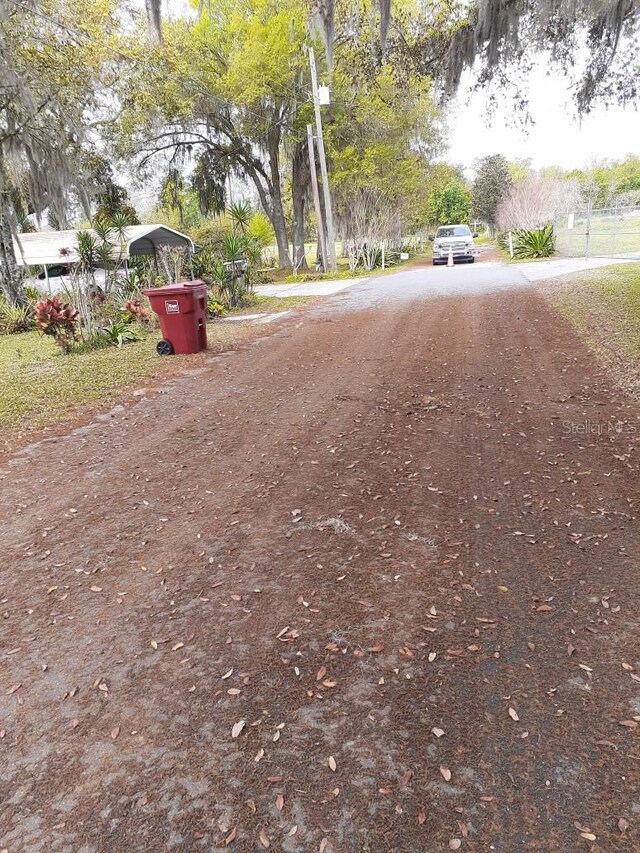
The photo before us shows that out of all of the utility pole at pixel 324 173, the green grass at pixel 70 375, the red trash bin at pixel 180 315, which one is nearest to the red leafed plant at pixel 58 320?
the green grass at pixel 70 375

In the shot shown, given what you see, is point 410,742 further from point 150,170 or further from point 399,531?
point 150,170

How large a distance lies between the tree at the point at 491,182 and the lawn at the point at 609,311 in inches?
1207

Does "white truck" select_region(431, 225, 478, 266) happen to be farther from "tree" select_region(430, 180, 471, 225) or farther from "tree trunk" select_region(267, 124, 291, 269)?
"tree" select_region(430, 180, 471, 225)

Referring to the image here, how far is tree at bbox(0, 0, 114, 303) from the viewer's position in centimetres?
1270

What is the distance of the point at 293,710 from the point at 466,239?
90.3 feet

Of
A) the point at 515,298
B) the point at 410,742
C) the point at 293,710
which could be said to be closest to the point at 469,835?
the point at 410,742

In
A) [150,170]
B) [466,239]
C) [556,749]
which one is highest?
[150,170]

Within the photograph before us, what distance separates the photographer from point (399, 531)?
135 inches

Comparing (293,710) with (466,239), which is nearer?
(293,710)

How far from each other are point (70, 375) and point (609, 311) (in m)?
8.71

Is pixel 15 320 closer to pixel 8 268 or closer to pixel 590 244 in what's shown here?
pixel 8 268

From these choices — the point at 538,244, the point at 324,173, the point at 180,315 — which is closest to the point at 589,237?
the point at 538,244

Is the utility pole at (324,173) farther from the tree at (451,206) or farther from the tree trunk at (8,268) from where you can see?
the tree at (451,206)

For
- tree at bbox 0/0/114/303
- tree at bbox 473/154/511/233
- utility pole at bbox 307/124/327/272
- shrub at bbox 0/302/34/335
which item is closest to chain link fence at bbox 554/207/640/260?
utility pole at bbox 307/124/327/272
